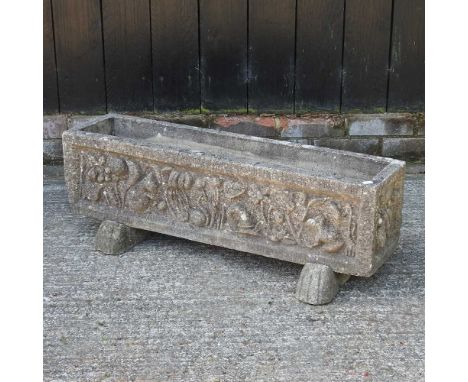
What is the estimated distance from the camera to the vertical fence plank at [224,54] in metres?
4.23

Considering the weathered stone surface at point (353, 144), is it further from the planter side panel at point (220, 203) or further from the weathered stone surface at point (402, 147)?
the planter side panel at point (220, 203)

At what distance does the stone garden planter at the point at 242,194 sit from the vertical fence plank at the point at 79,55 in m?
0.45

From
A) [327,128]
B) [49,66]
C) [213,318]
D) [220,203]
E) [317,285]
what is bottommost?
[213,318]

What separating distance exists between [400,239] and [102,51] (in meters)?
1.82

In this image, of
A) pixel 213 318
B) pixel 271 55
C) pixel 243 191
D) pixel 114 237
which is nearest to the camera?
pixel 213 318

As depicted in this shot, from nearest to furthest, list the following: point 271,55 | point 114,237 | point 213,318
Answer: point 213,318, point 114,237, point 271,55

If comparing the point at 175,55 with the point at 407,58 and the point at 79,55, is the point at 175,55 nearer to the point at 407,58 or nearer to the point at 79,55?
the point at 79,55

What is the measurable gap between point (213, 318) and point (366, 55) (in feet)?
5.90

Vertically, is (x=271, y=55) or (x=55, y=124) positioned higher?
(x=271, y=55)

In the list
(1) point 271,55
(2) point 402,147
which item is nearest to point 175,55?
(1) point 271,55

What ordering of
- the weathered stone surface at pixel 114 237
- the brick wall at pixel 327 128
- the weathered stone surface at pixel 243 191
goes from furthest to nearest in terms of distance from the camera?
the brick wall at pixel 327 128
the weathered stone surface at pixel 114 237
the weathered stone surface at pixel 243 191

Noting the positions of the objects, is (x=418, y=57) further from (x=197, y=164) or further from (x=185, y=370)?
(x=185, y=370)

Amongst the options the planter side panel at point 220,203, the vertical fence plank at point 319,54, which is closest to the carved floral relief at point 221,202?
the planter side panel at point 220,203

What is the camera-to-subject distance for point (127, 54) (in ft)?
14.2
